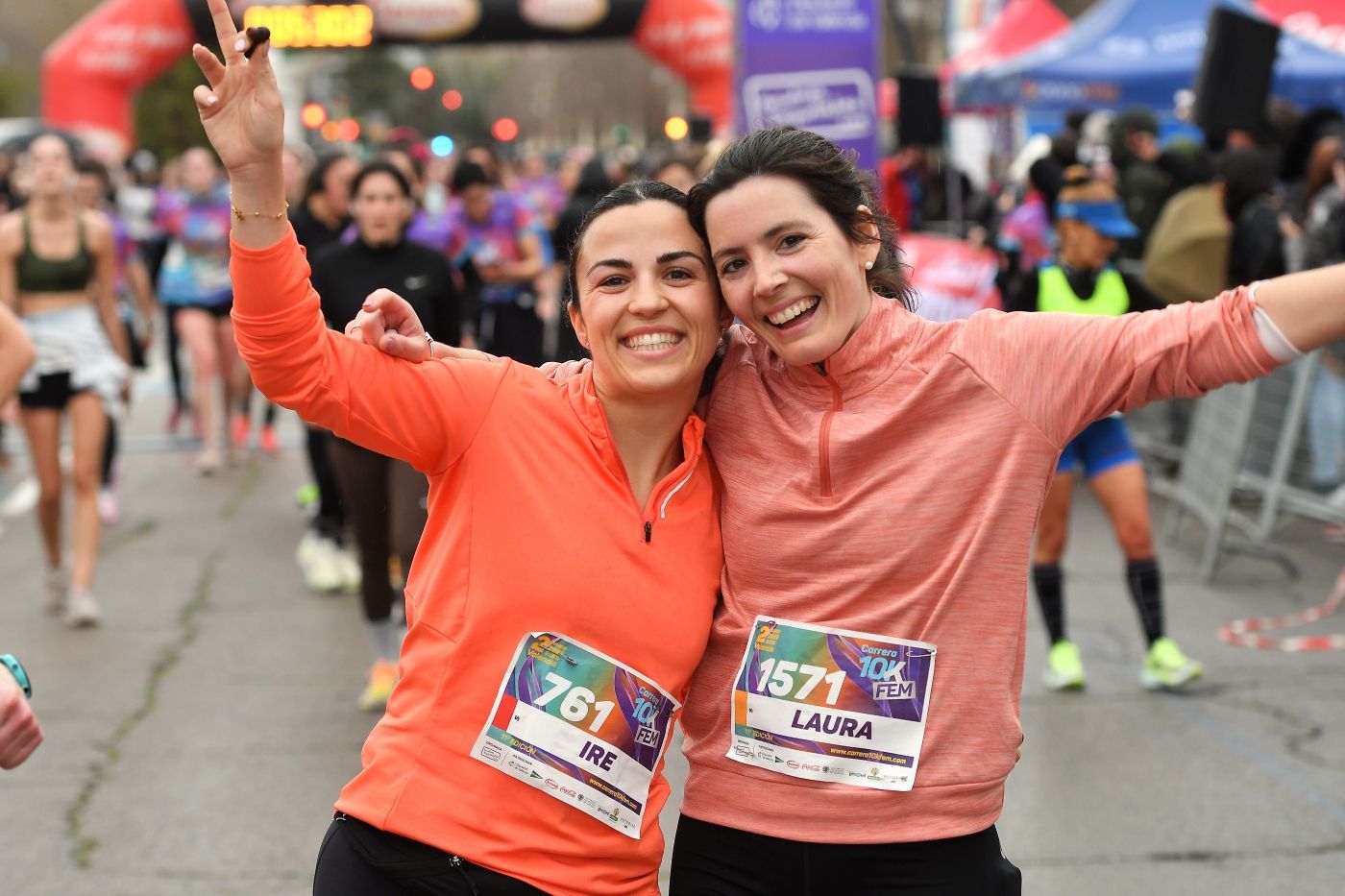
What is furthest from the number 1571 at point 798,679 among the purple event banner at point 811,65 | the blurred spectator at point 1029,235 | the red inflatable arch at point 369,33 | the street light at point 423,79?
the street light at point 423,79

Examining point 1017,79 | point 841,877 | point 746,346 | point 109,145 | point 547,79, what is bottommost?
point 547,79

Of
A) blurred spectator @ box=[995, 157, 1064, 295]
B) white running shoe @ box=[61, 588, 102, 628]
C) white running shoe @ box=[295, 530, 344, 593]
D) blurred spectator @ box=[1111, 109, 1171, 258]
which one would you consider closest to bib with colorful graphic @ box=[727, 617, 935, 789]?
white running shoe @ box=[61, 588, 102, 628]

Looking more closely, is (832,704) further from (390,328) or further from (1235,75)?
(1235,75)

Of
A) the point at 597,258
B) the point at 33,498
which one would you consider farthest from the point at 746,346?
the point at 33,498

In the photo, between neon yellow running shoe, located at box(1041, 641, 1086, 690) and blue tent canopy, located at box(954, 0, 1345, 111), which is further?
blue tent canopy, located at box(954, 0, 1345, 111)

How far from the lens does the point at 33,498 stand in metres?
10.9

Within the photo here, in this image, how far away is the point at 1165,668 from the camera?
6.14 meters

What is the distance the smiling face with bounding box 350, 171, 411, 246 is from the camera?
6.12 metres

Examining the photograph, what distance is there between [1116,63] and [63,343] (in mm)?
10189

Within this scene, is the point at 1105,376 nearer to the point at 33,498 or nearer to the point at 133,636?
the point at 133,636

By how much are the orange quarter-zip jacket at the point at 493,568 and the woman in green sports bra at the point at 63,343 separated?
554cm

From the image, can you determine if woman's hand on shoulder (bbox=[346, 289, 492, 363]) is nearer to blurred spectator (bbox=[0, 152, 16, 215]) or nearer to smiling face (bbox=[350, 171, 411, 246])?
smiling face (bbox=[350, 171, 411, 246])

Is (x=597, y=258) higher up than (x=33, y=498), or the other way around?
(x=597, y=258)

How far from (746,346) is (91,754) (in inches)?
148
